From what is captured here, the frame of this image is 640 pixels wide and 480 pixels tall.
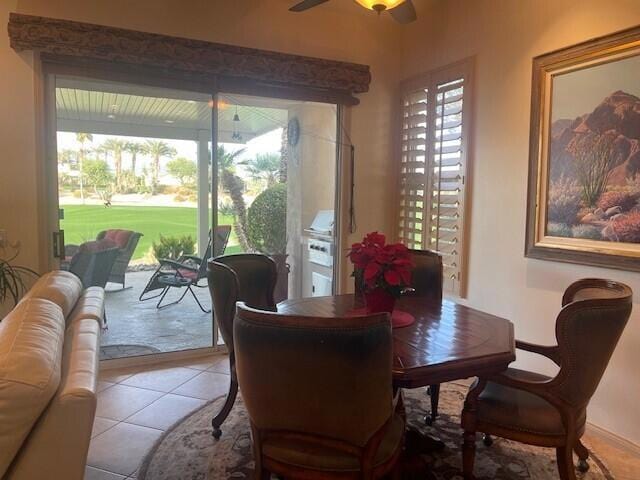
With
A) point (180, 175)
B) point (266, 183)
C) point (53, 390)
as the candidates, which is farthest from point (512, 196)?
point (53, 390)

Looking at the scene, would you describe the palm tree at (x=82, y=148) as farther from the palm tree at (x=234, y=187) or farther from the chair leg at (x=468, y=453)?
the chair leg at (x=468, y=453)

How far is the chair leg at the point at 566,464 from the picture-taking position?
201 cm

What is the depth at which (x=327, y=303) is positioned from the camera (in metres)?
2.79

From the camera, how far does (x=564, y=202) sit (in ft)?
9.76

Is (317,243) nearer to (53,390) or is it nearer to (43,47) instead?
(43,47)

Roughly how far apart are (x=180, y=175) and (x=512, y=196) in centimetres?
258

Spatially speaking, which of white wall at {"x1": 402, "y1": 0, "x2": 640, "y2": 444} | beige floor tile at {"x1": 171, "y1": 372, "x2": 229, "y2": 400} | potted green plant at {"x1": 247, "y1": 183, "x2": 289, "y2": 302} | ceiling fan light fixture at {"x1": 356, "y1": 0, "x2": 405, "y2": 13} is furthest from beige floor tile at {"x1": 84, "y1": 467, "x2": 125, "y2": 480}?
ceiling fan light fixture at {"x1": 356, "y1": 0, "x2": 405, "y2": 13}

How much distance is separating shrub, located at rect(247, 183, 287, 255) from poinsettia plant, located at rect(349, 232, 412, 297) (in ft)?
7.56

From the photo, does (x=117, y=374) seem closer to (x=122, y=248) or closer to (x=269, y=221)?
(x=122, y=248)

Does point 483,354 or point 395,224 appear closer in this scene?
point 483,354

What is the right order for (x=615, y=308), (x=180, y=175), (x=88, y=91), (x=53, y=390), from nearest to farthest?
(x=53, y=390)
(x=615, y=308)
(x=88, y=91)
(x=180, y=175)

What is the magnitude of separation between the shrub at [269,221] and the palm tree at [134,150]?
1040 mm

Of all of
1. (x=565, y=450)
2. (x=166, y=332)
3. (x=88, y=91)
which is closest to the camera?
(x=565, y=450)

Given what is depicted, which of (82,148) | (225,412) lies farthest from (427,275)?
(82,148)
